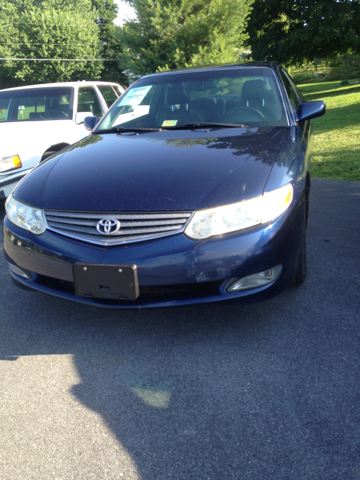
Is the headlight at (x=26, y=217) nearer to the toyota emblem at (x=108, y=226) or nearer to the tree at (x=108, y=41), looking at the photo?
the toyota emblem at (x=108, y=226)

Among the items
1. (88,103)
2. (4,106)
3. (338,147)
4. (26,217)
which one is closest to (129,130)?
(26,217)

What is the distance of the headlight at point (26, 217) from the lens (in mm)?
2551

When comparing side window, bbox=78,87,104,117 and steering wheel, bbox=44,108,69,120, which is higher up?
side window, bbox=78,87,104,117

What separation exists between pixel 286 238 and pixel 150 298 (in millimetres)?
819

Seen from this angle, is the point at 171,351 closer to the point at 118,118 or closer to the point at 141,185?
the point at 141,185

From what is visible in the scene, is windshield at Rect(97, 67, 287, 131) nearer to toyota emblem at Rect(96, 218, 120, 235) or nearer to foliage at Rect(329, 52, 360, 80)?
toyota emblem at Rect(96, 218, 120, 235)

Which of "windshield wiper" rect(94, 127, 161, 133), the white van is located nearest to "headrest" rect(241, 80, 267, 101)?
"windshield wiper" rect(94, 127, 161, 133)

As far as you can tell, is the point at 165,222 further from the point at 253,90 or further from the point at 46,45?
the point at 46,45

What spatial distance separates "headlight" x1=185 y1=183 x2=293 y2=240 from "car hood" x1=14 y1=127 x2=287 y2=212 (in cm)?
5

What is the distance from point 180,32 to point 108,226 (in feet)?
60.6

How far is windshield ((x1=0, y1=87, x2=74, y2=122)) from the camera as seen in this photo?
6.34 meters

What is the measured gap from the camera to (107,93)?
7531 mm

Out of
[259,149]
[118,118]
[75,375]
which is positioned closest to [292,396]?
[75,375]

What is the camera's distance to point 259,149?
110 inches
